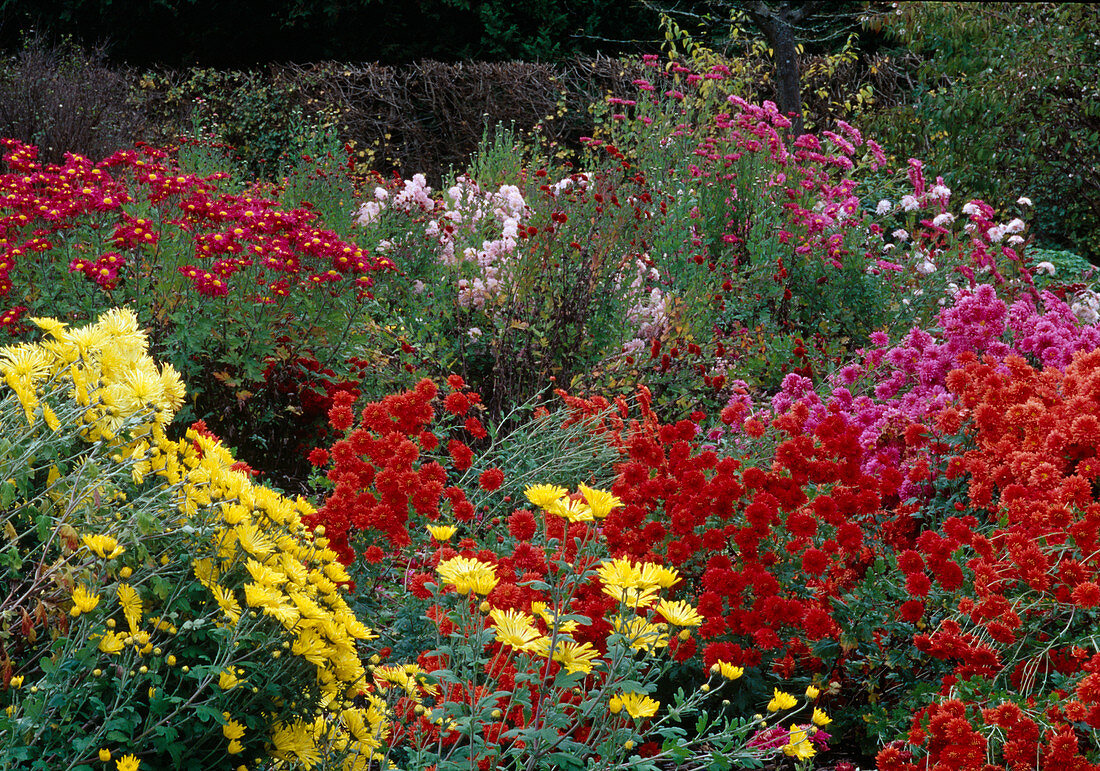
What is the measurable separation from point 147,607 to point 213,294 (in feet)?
6.83

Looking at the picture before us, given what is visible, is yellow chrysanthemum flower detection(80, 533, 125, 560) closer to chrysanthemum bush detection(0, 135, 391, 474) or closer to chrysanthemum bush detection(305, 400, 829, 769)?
chrysanthemum bush detection(305, 400, 829, 769)

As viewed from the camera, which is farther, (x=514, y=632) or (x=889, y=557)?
(x=889, y=557)

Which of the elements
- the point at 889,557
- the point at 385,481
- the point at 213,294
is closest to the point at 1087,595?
the point at 889,557

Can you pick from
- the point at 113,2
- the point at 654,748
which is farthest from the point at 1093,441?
the point at 113,2

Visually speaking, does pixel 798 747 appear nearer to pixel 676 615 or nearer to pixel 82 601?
A: pixel 676 615

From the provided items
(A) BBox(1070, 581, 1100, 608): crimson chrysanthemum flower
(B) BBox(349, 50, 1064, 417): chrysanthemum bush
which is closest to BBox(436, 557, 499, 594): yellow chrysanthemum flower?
(A) BBox(1070, 581, 1100, 608): crimson chrysanthemum flower

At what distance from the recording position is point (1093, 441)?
2623mm

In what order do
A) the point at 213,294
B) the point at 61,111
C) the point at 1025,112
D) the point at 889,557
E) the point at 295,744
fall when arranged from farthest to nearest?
1. the point at 1025,112
2. the point at 61,111
3. the point at 213,294
4. the point at 889,557
5. the point at 295,744

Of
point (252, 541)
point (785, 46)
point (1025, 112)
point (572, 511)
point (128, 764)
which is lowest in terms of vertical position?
point (128, 764)

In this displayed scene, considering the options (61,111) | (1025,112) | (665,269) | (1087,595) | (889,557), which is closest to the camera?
(1087,595)

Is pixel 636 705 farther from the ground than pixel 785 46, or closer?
closer

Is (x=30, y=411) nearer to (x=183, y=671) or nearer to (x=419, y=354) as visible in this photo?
(x=183, y=671)

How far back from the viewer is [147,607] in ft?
5.64

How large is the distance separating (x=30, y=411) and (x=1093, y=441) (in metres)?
2.60
